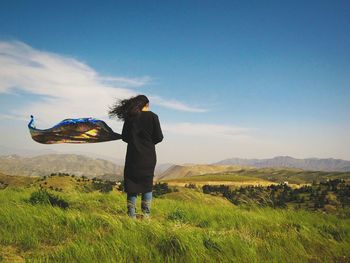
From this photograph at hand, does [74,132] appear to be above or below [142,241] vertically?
above

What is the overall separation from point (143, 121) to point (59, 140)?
3273 millimetres

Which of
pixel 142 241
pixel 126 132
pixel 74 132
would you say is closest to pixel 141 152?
pixel 126 132

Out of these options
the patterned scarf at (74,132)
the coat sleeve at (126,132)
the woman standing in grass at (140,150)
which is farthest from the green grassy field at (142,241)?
the patterned scarf at (74,132)

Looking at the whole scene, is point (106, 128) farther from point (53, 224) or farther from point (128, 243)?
point (128, 243)

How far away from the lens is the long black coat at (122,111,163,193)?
23.9 feet

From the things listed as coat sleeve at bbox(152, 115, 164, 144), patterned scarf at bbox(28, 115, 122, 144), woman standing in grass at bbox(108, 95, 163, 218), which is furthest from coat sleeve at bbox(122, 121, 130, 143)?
patterned scarf at bbox(28, 115, 122, 144)

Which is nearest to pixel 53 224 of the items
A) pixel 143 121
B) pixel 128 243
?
pixel 128 243

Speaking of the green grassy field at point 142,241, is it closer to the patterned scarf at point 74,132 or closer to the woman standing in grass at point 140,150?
the woman standing in grass at point 140,150

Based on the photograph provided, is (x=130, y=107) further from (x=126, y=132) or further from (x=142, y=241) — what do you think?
(x=142, y=241)

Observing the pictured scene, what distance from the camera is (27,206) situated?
24.6ft

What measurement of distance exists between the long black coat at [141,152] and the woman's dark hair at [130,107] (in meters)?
0.12

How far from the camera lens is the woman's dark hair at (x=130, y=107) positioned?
752 cm

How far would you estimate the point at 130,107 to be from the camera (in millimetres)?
7551

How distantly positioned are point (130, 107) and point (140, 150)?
0.96 m
